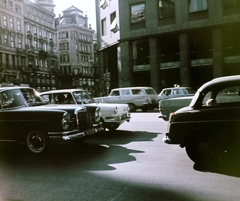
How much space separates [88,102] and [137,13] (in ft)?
79.7

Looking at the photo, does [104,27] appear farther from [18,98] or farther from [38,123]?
[38,123]

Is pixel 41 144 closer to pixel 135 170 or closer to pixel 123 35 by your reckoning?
pixel 135 170

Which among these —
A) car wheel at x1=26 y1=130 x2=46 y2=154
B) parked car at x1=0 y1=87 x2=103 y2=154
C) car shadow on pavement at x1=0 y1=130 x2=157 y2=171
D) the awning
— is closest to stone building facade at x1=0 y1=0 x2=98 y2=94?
the awning

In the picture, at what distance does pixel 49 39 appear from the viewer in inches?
3031

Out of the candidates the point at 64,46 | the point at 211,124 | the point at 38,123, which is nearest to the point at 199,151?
the point at 211,124

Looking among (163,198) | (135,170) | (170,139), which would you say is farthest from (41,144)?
(163,198)

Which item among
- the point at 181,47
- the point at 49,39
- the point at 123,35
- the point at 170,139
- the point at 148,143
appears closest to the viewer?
the point at 170,139

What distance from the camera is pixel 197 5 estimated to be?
1137 inches

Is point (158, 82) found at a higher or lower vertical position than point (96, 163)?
higher

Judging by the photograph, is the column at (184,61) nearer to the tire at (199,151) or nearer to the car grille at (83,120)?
the car grille at (83,120)

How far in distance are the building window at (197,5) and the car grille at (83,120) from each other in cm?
2429

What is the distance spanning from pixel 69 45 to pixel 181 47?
6139 cm

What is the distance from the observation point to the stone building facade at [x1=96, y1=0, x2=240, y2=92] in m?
27.8

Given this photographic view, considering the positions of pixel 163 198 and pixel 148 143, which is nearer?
pixel 163 198
